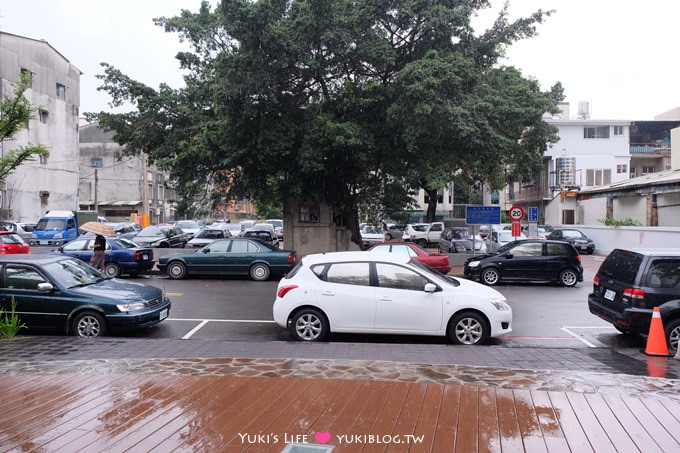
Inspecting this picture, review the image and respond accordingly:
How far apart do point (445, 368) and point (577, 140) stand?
42.3 meters

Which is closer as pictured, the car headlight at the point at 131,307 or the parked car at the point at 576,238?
the car headlight at the point at 131,307

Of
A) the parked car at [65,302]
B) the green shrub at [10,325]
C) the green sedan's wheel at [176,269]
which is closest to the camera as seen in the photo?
the green shrub at [10,325]

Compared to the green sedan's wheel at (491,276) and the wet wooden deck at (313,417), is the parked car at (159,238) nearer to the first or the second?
the green sedan's wheel at (491,276)

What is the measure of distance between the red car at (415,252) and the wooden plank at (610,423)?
1005 cm

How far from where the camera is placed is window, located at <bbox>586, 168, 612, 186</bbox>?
42844 millimetres

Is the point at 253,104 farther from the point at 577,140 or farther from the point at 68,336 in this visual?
the point at 577,140

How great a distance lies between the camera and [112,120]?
2178cm

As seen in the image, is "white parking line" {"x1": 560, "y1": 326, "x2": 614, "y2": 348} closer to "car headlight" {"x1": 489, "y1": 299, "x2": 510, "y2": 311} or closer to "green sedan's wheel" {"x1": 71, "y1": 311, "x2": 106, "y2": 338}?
"car headlight" {"x1": 489, "y1": 299, "x2": 510, "y2": 311}

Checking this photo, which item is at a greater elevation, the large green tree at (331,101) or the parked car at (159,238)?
the large green tree at (331,101)

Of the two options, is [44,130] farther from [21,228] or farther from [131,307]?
[131,307]

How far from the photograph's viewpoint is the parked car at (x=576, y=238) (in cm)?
2968


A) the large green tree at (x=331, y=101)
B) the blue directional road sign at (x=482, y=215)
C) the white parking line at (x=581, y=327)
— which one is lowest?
the white parking line at (x=581, y=327)

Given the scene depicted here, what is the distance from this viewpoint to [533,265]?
53.5 ft

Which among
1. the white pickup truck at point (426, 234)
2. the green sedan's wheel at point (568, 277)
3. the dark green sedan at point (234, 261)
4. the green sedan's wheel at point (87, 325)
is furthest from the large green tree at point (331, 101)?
the white pickup truck at point (426, 234)
